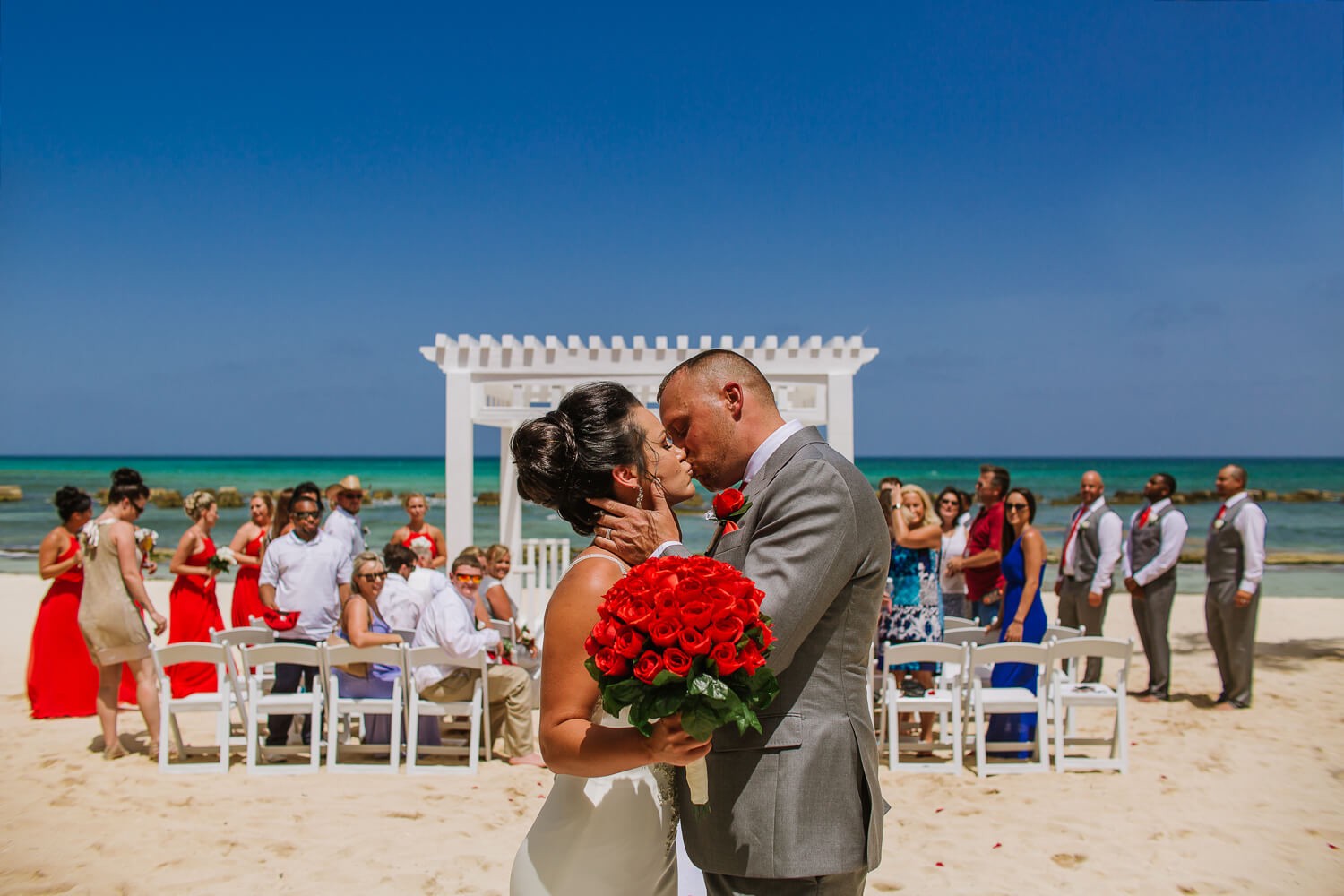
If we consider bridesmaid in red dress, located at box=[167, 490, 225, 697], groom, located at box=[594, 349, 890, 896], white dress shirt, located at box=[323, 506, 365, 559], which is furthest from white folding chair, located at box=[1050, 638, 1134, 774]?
bridesmaid in red dress, located at box=[167, 490, 225, 697]

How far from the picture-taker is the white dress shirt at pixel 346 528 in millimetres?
8453

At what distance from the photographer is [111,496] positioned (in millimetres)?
6863

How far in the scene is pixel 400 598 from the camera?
7137 mm

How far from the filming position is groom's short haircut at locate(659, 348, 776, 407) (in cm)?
243

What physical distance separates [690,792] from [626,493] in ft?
2.46

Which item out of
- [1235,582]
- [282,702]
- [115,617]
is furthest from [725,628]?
[1235,582]

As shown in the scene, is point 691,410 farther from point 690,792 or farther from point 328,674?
point 328,674

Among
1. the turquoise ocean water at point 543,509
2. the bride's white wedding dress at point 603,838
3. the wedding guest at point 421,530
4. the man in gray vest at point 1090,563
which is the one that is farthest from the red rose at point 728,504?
the turquoise ocean water at point 543,509

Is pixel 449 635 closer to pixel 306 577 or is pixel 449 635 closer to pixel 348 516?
pixel 306 577

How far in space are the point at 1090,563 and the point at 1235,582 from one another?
118cm

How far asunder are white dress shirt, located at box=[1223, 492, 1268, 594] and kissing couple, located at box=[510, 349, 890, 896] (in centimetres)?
743

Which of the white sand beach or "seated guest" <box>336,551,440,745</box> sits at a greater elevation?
"seated guest" <box>336,551,440,745</box>

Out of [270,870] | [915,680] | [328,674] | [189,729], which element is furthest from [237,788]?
[915,680]

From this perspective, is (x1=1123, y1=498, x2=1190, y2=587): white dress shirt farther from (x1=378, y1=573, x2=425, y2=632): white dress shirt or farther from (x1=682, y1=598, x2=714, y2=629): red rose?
(x1=682, y1=598, x2=714, y2=629): red rose
